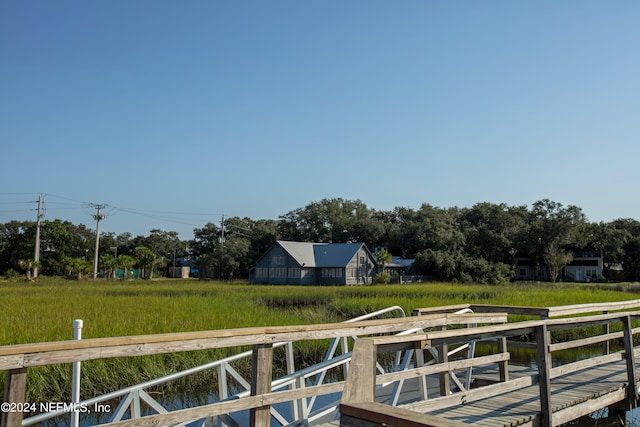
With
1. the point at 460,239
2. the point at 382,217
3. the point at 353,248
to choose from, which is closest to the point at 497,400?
the point at 353,248

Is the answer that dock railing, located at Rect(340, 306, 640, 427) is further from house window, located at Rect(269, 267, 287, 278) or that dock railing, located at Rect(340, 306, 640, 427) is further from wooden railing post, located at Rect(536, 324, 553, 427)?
house window, located at Rect(269, 267, 287, 278)

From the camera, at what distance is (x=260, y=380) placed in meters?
4.01

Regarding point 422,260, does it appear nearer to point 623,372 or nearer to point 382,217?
point 382,217

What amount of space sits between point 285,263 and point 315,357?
1784 inches

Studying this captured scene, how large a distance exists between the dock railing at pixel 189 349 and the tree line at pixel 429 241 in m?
48.5

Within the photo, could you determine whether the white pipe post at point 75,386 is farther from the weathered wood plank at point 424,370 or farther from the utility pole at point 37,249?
the utility pole at point 37,249

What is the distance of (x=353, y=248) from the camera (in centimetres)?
5697

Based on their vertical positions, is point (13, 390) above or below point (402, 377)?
above

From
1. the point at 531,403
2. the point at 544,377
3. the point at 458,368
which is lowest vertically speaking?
the point at 531,403

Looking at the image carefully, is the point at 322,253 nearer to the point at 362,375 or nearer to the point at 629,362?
the point at 629,362

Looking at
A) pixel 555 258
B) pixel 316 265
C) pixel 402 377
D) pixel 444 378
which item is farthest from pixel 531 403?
pixel 555 258

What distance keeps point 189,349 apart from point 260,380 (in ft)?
2.17

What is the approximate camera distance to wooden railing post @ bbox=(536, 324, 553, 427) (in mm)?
4980

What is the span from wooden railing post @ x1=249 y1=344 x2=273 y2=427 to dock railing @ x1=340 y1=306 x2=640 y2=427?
85 centimetres
